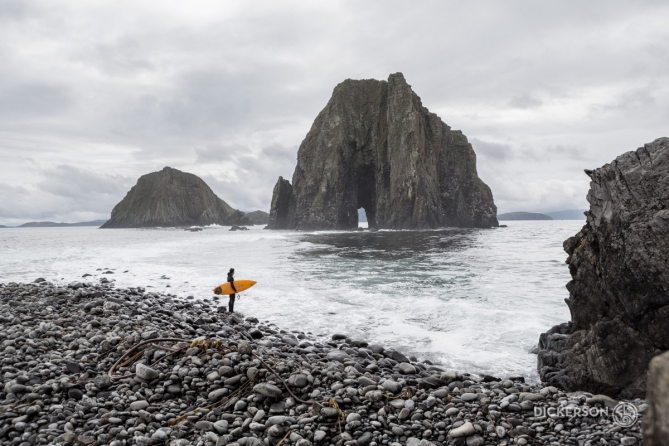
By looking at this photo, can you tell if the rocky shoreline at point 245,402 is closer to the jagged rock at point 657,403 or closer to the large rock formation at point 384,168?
the jagged rock at point 657,403

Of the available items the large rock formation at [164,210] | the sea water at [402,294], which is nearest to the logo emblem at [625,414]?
the sea water at [402,294]

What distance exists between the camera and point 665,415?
1540 mm

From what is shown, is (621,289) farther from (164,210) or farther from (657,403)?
(164,210)

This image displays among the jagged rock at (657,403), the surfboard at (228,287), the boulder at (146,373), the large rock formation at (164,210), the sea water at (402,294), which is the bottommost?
the sea water at (402,294)

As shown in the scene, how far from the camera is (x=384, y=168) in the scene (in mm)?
106375

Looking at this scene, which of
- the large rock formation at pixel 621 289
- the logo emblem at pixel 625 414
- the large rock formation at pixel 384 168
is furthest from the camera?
the large rock formation at pixel 384 168

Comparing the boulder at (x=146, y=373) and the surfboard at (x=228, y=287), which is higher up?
the boulder at (x=146, y=373)

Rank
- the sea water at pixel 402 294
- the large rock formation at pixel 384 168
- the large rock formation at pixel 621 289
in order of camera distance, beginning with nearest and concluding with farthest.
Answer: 1. the large rock formation at pixel 621 289
2. the sea water at pixel 402 294
3. the large rock formation at pixel 384 168

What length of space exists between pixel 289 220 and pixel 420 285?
10701 cm

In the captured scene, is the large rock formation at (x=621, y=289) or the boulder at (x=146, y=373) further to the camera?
the large rock formation at (x=621, y=289)

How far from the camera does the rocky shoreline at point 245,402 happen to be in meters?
4.29

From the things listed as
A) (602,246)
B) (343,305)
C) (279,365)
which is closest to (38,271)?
(343,305)

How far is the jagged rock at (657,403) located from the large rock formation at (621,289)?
627 centimetres

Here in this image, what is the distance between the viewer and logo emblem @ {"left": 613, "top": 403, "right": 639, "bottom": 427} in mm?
4234
